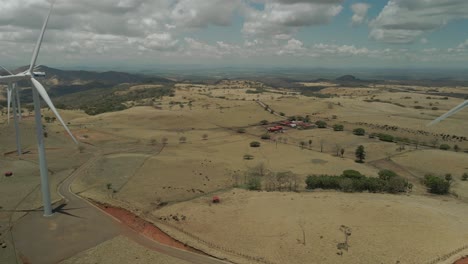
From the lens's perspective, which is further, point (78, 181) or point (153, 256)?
point (78, 181)

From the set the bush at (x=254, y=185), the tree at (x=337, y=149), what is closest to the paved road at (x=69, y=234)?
the bush at (x=254, y=185)

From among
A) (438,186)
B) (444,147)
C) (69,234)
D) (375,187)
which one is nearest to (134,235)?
(69,234)

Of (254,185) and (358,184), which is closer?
(358,184)

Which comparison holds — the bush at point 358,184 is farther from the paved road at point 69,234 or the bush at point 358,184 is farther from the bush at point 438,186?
the paved road at point 69,234

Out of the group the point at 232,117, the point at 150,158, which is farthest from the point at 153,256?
the point at 232,117

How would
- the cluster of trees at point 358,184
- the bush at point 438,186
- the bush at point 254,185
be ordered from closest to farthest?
the cluster of trees at point 358,184 < the bush at point 254,185 < the bush at point 438,186

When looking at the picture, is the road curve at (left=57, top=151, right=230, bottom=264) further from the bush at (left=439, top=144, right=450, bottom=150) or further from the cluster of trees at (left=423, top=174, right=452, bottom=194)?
the bush at (left=439, top=144, right=450, bottom=150)

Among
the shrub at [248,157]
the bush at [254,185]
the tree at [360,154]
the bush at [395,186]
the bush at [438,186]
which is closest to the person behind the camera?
the bush at [395,186]

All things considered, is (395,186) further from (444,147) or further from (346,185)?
(444,147)

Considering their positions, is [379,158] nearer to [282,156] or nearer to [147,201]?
[282,156]
